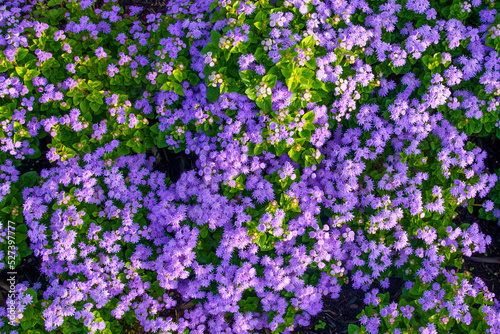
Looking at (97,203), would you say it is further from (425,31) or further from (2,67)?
(425,31)

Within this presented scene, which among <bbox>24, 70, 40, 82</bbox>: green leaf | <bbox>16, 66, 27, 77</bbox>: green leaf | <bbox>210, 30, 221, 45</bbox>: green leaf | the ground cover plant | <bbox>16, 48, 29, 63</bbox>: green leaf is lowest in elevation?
the ground cover plant

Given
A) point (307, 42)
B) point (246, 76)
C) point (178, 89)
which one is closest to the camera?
point (307, 42)

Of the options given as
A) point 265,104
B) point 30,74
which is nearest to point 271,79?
point 265,104

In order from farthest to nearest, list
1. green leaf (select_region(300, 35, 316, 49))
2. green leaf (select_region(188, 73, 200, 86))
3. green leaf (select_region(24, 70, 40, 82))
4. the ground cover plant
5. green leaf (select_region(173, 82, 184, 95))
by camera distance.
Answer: green leaf (select_region(188, 73, 200, 86)) < green leaf (select_region(173, 82, 184, 95)) < green leaf (select_region(24, 70, 40, 82)) < the ground cover plant < green leaf (select_region(300, 35, 316, 49))

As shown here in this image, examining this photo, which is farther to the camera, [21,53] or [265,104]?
[21,53]

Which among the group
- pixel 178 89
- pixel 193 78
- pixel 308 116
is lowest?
pixel 308 116

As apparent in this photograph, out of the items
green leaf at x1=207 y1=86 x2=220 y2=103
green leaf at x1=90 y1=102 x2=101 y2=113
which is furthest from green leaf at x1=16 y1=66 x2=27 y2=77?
green leaf at x1=207 y1=86 x2=220 y2=103

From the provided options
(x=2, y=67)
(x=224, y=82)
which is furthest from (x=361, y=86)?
(x=2, y=67)

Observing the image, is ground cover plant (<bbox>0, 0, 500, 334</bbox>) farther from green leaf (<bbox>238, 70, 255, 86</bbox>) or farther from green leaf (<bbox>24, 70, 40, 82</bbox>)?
green leaf (<bbox>24, 70, 40, 82</bbox>)

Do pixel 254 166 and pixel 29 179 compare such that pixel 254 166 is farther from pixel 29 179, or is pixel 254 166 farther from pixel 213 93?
pixel 29 179
